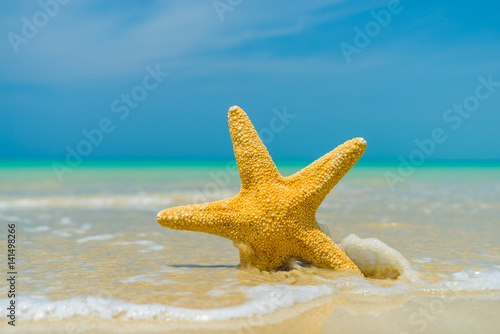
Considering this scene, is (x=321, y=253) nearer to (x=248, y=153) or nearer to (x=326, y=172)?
(x=326, y=172)

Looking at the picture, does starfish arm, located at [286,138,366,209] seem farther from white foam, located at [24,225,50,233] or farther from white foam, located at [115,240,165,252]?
white foam, located at [24,225,50,233]

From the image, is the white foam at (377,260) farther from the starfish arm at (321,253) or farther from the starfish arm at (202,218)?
the starfish arm at (202,218)

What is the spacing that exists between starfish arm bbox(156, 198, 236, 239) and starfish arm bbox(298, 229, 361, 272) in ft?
2.03

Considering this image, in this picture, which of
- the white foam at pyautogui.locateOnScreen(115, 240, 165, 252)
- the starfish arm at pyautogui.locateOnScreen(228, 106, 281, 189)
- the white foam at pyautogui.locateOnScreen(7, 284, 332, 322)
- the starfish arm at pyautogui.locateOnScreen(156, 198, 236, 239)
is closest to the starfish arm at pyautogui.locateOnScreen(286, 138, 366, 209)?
the starfish arm at pyautogui.locateOnScreen(228, 106, 281, 189)

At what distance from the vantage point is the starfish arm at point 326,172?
13.2 feet

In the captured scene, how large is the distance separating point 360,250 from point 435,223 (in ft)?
11.6

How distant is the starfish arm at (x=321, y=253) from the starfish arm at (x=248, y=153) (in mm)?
582

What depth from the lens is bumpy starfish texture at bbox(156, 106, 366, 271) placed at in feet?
12.9

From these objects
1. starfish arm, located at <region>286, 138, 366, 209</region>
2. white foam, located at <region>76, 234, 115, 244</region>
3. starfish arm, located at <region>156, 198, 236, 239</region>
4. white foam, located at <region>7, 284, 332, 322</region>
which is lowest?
white foam, located at <region>7, 284, 332, 322</region>

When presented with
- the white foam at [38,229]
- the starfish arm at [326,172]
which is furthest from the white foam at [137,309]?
the white foam at [38,229]

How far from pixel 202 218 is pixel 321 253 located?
1045 millimetres

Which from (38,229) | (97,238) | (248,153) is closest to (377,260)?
(248,153)

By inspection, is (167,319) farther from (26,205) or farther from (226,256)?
(26,205)

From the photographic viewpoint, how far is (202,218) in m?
3.89
